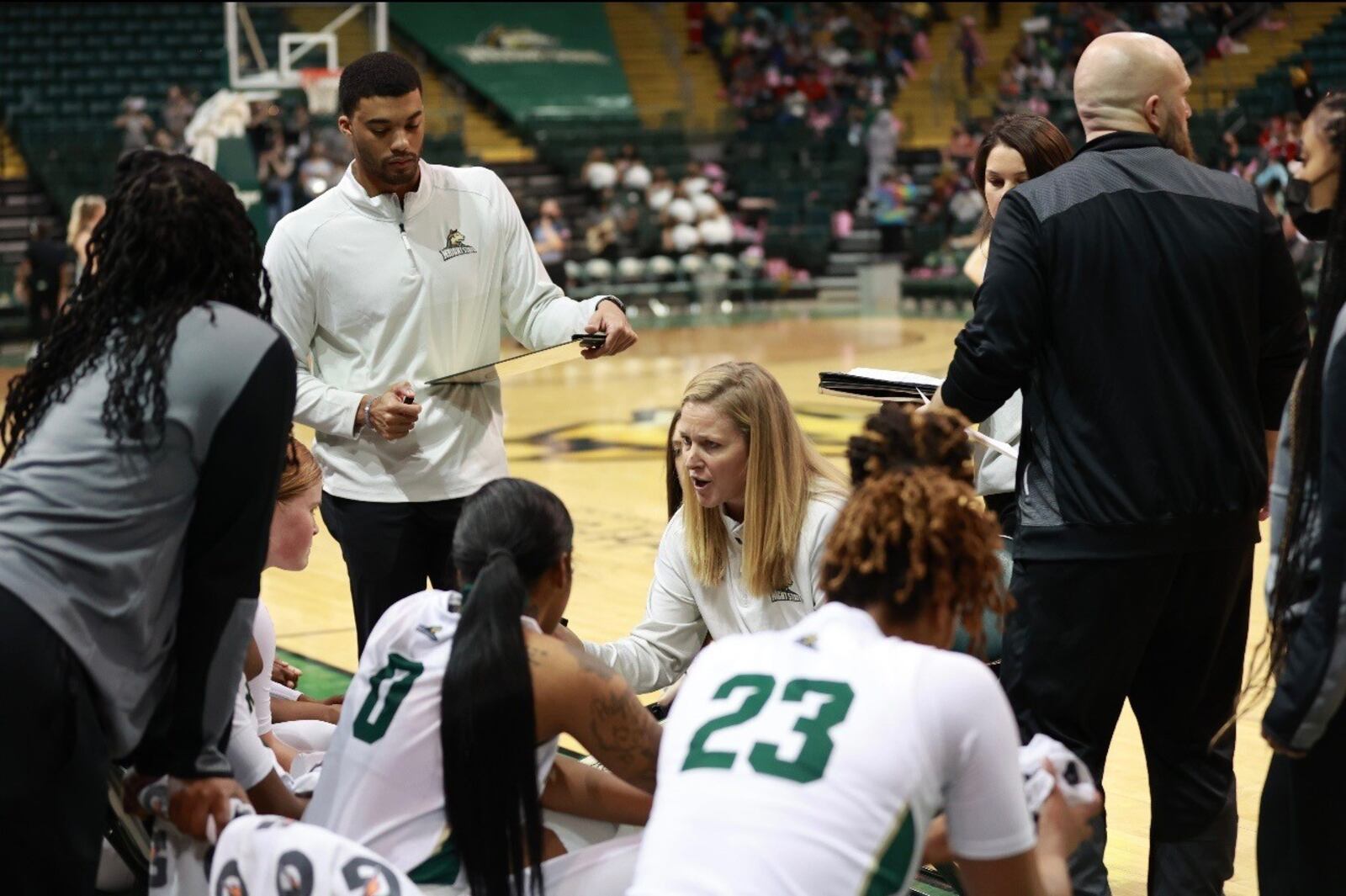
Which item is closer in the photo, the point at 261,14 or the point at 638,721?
the point at 638,721

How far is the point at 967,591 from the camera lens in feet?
7.48

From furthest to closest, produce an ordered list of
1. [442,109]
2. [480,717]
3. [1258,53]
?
[1258,53] < [442,109] < [480,717]

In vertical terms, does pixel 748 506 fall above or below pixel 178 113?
above

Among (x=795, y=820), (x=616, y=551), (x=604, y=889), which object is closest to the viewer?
(x=795, y=820)

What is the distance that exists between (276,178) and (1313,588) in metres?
16.4

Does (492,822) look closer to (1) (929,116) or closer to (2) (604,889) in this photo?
(2) (604,889)

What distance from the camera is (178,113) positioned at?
19.1m

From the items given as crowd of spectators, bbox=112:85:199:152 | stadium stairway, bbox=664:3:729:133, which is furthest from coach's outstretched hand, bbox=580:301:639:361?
stadium stairway, bbox=664:3:729:133

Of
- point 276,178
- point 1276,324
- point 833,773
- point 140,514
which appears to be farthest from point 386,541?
point 276,178

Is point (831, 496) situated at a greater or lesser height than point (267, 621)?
greater

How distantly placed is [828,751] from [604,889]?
0.81 meters

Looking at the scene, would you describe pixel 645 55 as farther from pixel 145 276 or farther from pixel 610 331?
pixel 145 276

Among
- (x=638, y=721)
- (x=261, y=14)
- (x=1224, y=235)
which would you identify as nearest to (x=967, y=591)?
(x=638, y=721)

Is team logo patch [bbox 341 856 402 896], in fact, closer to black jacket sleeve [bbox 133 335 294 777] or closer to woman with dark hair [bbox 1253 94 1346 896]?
black jacket sleeve [bbox 133 335 294 777]
